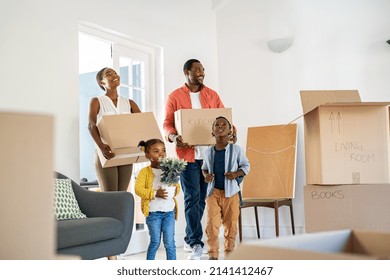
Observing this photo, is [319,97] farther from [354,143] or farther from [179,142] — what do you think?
[179,142]

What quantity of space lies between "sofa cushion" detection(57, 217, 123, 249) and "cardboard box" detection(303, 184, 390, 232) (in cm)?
90

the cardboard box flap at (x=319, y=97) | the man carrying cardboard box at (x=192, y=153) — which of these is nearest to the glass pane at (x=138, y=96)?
the man carrying cardboard box at (x=192, y=153)

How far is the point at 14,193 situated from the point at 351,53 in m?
3.34

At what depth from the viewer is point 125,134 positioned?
254cm

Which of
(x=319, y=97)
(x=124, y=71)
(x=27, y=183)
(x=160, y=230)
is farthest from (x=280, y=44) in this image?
(x=27, y=183)

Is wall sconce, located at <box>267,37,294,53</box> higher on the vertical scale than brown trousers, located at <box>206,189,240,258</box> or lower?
higher

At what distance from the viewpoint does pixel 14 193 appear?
63cm

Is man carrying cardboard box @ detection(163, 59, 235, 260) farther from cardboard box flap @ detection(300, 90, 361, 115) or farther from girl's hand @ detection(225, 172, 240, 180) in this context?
cardboard box flap @ detection(300, 90, 361, 115)

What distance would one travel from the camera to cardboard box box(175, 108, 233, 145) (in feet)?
9.24

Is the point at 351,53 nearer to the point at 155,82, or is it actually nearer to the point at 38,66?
the point at 155,82

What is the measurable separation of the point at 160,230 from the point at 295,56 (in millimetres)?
1992

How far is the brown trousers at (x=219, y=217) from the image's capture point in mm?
2684

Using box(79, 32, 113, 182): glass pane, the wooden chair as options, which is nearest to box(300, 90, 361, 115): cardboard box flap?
the wooden chair
